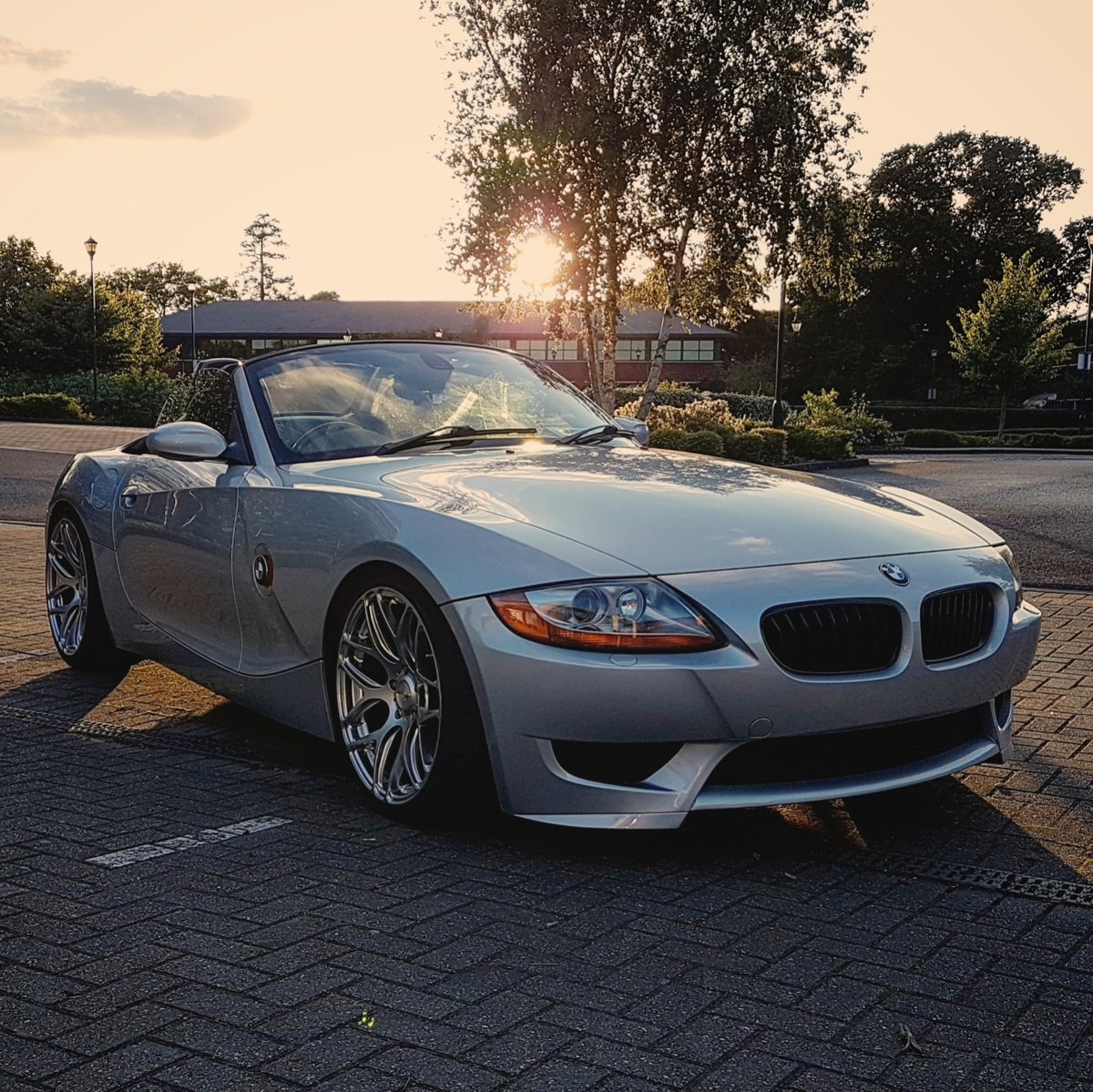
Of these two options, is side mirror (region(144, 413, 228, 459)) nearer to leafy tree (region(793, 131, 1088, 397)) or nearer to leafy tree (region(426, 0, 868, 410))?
leafy tree (region(426, 0, 868, 410))

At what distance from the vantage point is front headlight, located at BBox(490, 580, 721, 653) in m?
3.75

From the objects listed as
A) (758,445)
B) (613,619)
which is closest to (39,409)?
(758,445)

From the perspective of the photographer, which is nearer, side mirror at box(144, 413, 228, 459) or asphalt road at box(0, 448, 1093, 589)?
side mirror at box(144, 413, 228, 459)

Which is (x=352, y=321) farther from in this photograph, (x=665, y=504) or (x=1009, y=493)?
(x=665, y=504)

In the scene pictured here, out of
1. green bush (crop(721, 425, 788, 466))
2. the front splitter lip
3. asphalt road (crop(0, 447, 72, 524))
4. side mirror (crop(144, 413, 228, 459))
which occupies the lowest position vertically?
asphalt road (crop(0, 447, 72, 524))

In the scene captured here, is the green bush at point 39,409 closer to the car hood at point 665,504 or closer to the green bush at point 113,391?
the green bush at point 113,391

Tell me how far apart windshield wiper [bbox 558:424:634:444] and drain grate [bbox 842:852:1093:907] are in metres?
2.09

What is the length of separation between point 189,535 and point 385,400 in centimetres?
93

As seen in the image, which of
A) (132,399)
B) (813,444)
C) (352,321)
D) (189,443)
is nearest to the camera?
(189,443)

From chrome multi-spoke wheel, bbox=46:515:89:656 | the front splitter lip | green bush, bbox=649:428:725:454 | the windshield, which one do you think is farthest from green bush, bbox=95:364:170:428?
the front splitter lip

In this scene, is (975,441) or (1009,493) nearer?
(1009,493)

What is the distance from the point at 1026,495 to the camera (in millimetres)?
18812

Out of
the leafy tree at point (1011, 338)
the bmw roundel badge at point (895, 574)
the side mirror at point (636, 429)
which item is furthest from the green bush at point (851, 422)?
the bmw roundel badge at point (895, 574)

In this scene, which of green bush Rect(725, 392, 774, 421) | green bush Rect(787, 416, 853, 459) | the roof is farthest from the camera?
the roof
